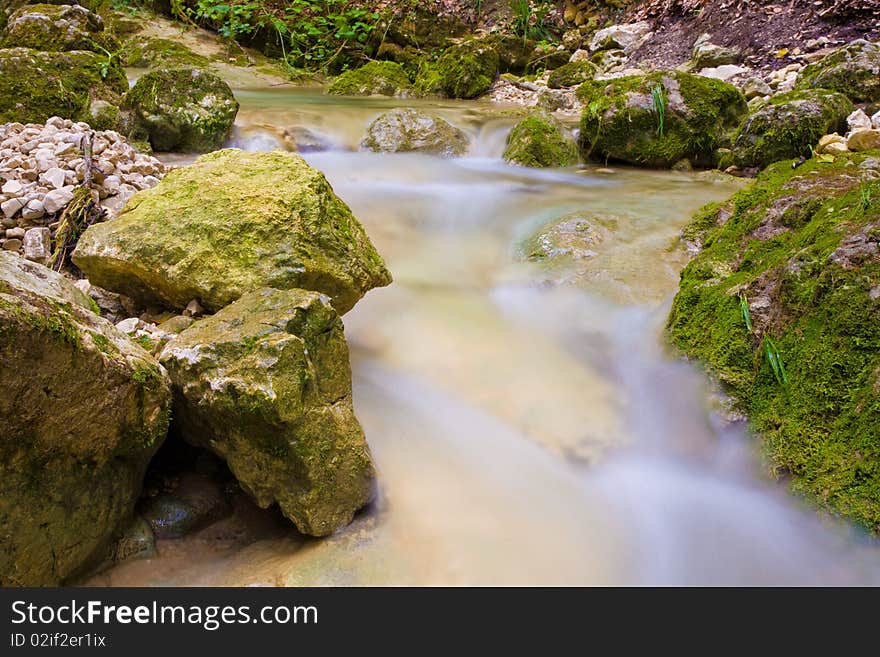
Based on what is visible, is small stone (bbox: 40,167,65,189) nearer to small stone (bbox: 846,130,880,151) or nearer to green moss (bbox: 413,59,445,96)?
small stone (bbox: 846,130,880,151)

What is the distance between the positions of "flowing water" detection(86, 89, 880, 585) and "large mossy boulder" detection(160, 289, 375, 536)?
17 cm

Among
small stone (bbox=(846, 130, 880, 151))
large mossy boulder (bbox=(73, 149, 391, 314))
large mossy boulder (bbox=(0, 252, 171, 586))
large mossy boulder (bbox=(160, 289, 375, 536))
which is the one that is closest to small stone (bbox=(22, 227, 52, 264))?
large mossy boulder (bbox=(73, 149, 391, 314))

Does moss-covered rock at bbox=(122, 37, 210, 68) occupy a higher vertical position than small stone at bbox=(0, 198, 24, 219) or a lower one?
higher

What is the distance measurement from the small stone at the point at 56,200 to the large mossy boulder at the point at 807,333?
3545 mm

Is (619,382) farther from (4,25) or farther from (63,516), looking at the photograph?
(4,25)

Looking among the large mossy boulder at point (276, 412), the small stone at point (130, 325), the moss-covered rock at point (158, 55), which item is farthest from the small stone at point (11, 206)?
the moss-covered rock at point (158, 55)

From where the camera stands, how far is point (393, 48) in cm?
1391

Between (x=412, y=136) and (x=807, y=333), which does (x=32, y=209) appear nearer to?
(x=807, y=333)

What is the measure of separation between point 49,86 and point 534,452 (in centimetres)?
581

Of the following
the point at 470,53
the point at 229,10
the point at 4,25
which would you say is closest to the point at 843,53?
the point at 470,53

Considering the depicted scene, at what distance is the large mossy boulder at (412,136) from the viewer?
7.03 metres

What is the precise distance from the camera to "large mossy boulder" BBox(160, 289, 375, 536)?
1993 mm

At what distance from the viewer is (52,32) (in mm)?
8945

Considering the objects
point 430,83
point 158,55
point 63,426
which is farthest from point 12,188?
point 158,55
